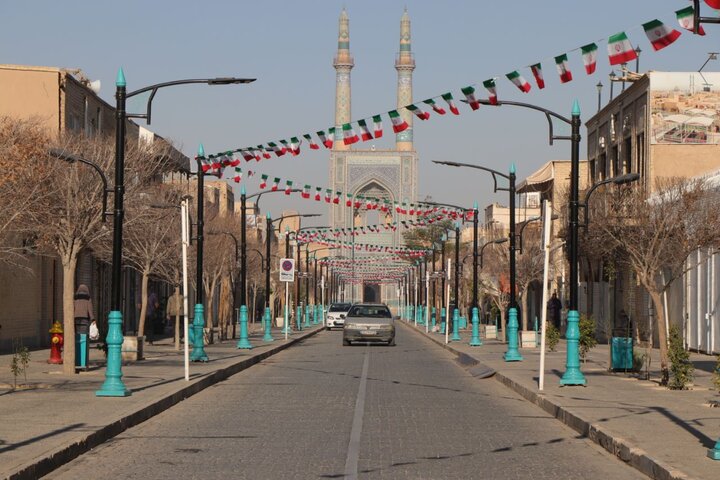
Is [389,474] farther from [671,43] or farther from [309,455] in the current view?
[671,43]

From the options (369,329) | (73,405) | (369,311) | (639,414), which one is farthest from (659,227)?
(369,311)

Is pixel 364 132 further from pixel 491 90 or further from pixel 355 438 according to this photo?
pixel 355 438

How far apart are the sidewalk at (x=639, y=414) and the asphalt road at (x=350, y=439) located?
24 cm

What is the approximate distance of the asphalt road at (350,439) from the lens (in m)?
12.1

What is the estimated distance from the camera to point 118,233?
21.1 meters

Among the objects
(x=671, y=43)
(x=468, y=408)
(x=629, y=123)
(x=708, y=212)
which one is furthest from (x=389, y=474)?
(x=629, y=123)

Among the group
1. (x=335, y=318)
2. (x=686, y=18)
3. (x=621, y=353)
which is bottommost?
(x=335, y=318)

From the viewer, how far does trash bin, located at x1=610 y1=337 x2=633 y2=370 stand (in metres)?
27.2

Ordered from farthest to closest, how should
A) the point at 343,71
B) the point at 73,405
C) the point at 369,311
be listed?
the point at 343,71 < the point at 369,311 < the point at 73,405

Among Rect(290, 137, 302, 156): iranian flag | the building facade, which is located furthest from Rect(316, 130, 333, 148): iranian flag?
the building facade

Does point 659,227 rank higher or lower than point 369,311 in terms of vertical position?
higher

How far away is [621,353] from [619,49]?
28.7 ft

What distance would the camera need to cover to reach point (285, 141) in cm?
3300

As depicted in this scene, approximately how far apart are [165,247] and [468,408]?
2914cm
